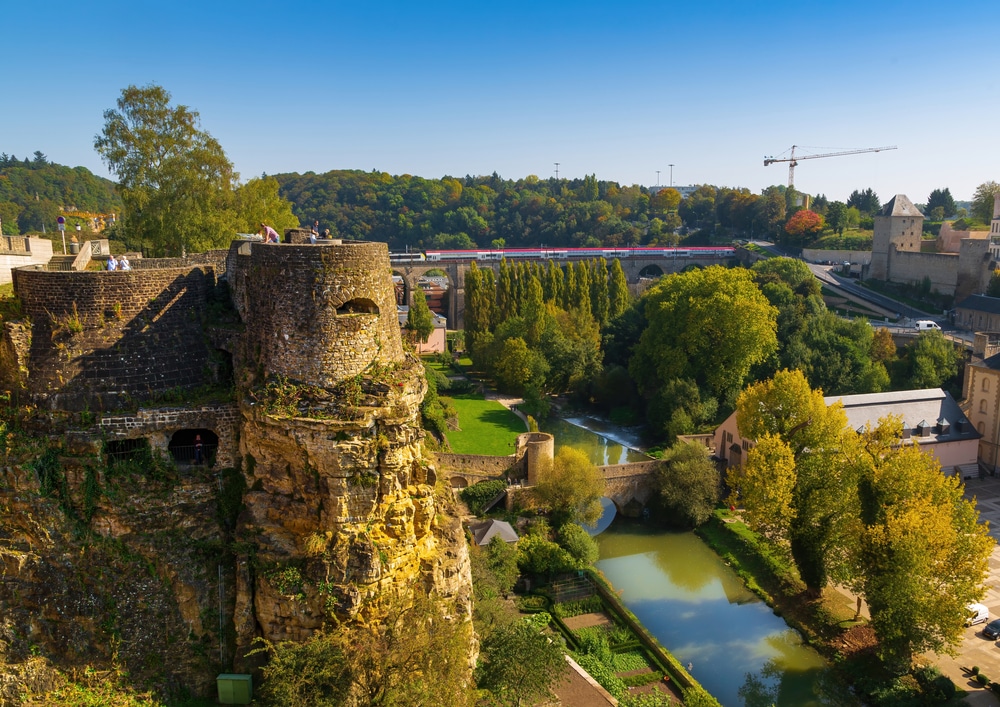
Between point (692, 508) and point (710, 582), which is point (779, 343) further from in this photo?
point (710, 582)

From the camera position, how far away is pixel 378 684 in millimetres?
12703

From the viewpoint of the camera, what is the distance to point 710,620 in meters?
24.9

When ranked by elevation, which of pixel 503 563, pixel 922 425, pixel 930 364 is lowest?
pixel 503 563

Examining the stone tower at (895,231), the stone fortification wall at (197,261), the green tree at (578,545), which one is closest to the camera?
the stone fortification wall at (197,261)

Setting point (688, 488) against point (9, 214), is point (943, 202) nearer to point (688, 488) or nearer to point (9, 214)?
point (688, 488)

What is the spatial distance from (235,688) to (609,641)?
504 inches

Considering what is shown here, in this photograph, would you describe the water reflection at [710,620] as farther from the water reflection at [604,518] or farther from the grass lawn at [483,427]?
the grass lawn at [483,427]

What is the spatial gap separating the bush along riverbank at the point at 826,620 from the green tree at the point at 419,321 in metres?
27.9

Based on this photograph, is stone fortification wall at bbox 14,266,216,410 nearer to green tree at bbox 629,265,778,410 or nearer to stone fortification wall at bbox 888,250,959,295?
green tree at bbox 629,265,778,410

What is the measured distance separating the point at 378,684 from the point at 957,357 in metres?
40.8

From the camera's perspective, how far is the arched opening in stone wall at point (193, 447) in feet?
45.2

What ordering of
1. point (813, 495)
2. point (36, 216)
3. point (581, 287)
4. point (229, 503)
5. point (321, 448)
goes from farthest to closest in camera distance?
point (36, 216) → point (581, 287) → point (813, 495) → point (229, 503) → point (321, 448)

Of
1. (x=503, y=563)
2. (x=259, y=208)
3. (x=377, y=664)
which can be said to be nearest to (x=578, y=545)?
(x=503, y=563)

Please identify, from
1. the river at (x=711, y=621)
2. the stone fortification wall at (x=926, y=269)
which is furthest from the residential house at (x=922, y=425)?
the stone fortification wall at (x=926, y=269)
